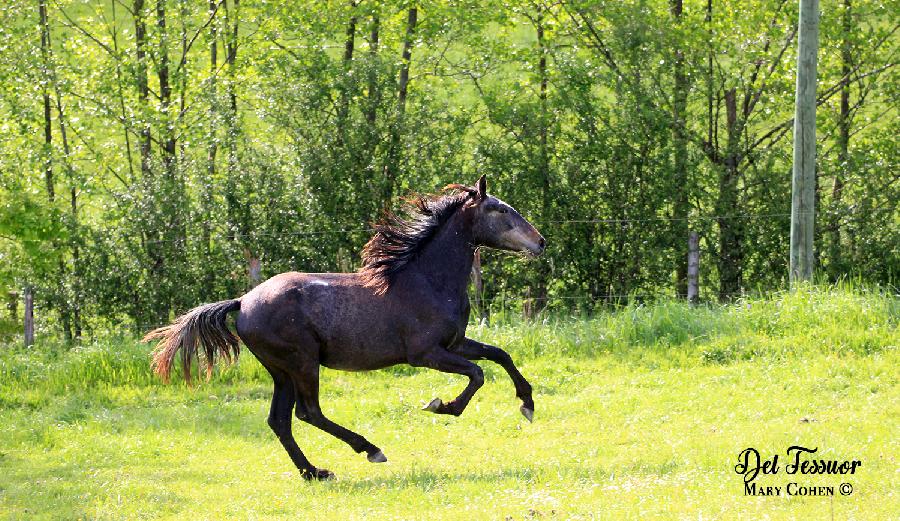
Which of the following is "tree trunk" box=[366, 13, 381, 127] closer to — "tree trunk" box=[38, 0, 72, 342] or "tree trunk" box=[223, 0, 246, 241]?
"tree trunk" box=[223, 0, 246, 241]

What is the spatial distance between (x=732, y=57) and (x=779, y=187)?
2.30m

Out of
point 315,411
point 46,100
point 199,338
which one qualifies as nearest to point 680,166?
point 315,411

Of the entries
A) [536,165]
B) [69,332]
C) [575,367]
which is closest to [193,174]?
[69,332]

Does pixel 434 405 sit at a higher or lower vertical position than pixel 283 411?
higher

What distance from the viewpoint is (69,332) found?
15164 millimetres

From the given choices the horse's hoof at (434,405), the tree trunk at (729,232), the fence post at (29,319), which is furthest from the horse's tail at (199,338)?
the tree trunk at (729,232)

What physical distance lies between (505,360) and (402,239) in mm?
1283

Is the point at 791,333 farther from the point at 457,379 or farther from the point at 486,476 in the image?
the point at 486,476

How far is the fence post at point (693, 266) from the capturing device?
14633 mm

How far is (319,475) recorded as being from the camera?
27.6ft

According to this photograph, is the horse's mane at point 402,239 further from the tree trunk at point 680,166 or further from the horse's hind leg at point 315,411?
the tree trunk at point 680,166

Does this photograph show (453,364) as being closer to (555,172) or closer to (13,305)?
(555,172)

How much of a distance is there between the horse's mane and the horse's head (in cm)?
17

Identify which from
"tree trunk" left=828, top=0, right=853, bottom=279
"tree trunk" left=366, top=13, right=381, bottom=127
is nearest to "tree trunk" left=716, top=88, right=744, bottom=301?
"tree trunk" left=828, top=0, right=853, bottom=279
